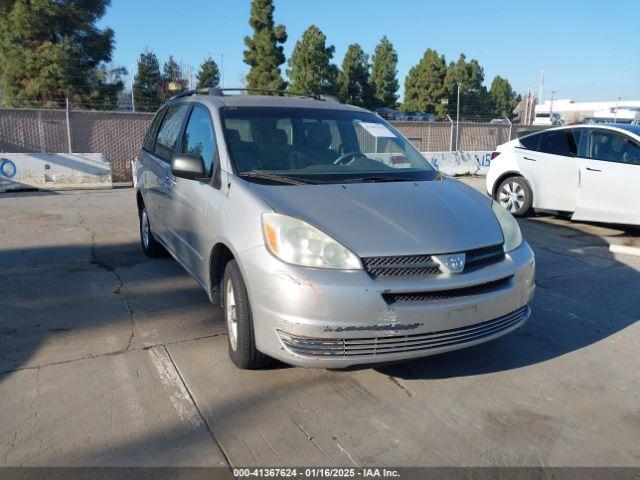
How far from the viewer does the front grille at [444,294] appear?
2770 mm

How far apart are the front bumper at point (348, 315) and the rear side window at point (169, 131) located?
2.28m

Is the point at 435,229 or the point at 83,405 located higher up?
the point at 435,229

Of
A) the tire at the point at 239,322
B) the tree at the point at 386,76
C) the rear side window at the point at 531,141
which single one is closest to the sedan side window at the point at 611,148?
the rear side window at the point at 531,141

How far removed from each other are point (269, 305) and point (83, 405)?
1219mm

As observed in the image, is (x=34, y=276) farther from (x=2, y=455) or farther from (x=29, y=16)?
(x=29, y=16)

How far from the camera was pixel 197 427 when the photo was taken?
277cm

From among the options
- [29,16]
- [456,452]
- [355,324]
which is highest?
[29,16]

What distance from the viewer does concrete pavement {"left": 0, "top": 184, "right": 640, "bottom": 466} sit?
8.54 feet

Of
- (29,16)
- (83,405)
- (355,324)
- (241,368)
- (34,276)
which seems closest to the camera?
(355,324)

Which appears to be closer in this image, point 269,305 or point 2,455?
point 2,455

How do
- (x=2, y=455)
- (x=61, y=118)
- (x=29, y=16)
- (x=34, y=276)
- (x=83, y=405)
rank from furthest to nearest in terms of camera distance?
1. (x=29, y=16)
2. (x=61, y=118)
3. (x=34, y=276)
4. (x=83, y=405)
5. (x=2, y=455)

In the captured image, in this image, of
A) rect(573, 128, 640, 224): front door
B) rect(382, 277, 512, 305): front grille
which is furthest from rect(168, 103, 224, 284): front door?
rect(573, 128, 640, 224): front door

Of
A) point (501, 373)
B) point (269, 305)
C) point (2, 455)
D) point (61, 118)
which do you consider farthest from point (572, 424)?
point (61, 118)

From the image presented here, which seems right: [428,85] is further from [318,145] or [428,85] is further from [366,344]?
[366,344]
